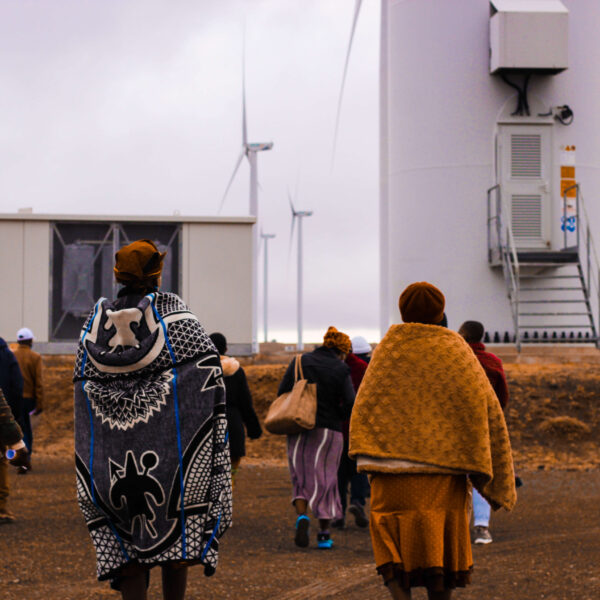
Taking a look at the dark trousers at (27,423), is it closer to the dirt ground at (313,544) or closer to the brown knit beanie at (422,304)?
the dirt ground at (313,544)

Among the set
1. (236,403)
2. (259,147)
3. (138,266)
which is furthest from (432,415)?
(259,147)

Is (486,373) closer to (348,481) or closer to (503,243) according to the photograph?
(348,481)

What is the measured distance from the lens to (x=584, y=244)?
2323 cm

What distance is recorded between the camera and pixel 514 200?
22.8m

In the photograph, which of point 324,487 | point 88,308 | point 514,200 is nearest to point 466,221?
point 514,200

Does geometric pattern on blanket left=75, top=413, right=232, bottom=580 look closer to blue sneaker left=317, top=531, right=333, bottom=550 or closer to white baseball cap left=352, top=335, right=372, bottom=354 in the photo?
blue sneaker left=317, top=531, right=333, bottom=550

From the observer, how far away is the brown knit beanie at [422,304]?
211 inches

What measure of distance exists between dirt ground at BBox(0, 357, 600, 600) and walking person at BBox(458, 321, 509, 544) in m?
0.19

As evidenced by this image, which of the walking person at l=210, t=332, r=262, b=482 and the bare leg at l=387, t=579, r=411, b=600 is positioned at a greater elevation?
the walking person at l=210, t=332, r=262, b=482

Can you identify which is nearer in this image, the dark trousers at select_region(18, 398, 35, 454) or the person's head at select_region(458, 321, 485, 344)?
the person's head at select_region(458, 321, 485, 344)

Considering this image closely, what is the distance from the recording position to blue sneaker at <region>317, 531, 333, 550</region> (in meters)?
9.12

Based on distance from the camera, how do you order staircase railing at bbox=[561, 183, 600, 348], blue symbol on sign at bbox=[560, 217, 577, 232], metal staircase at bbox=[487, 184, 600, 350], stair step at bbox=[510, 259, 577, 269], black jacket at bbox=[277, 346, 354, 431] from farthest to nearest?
1. blue symbol on sign at bbox=[560, 217, 577, 232]
2. staircase railing at bbox=[561, 183, 600, 348]
3. metal staircase at bbox=[487, 184, 600, 350]
4. stair step at bbox=[510, 259, 577, 269]
5. black jacket at bbox=[277, 346, 354, 431]

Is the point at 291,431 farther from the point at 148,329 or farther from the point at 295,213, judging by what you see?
the point at 295,213

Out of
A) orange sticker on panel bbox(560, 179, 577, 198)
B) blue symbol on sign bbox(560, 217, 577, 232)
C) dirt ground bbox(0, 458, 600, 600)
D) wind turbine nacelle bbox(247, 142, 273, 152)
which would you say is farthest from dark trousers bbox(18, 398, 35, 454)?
wind turbine nacelle bbox(247, 142, 273, 152)
